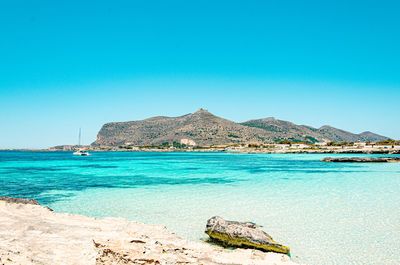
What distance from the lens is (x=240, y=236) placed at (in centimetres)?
825

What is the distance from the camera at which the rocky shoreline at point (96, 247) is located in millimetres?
5312

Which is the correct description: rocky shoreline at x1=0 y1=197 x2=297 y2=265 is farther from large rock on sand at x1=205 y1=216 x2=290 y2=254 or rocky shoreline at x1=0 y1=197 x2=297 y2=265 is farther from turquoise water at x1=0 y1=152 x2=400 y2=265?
turquoise water at x1=0 y1=152 x2=400 y2=265

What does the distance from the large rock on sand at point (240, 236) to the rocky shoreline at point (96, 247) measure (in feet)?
3.53

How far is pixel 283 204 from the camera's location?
1430 centimetres

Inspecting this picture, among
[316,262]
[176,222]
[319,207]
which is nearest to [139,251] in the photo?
[316,262]

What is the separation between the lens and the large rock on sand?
780 cm

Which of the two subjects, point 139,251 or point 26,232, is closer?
point 139,251

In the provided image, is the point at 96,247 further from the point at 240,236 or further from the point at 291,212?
the point at 291,212

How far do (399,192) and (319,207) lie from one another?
7.92 metres

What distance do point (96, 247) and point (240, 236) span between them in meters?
4.32

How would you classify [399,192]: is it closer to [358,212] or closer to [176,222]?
[358,212]

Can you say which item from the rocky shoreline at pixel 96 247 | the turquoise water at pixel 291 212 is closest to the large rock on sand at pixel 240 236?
the turquoise water at pixel 291 212

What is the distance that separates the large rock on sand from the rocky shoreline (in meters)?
1.08

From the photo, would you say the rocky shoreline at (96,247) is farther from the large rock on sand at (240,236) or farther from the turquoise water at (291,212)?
the turquoise water at (291,212)
